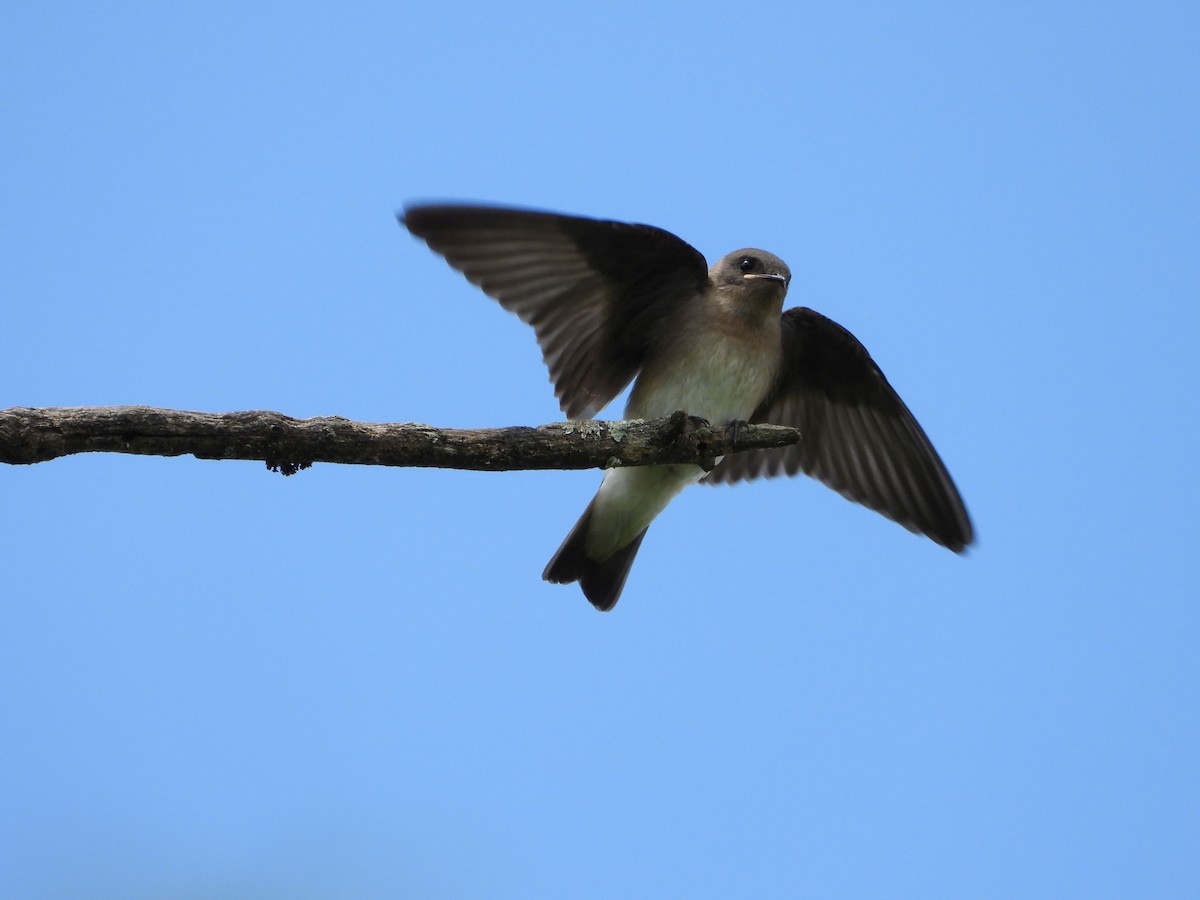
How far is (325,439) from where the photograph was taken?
11.7ft

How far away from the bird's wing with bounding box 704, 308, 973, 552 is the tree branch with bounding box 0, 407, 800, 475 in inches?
65.1

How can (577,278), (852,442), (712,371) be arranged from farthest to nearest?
1. (852,442)
2. (577,278)
3. (712,371)

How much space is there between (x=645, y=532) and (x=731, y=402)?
2.64ft

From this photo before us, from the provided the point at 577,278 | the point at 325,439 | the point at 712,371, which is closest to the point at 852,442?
the point at 712,371

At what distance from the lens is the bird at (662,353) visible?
17.0 feet

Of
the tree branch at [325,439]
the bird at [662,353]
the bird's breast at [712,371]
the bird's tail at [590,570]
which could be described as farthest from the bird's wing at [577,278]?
the tree branch at [325,439]

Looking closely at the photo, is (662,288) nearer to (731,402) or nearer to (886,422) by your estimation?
(731,402)

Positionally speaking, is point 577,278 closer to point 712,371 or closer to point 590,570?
point 712,371

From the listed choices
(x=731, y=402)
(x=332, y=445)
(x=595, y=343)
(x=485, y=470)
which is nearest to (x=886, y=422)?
(x=731, y=402)

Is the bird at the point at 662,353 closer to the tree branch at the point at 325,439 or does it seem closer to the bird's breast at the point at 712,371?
the bird's breast at the point at 712,371

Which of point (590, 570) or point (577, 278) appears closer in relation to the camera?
point (577, 278)

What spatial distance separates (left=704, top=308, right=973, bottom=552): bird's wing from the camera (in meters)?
5.75

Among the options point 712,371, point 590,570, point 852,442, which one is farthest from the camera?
point 852,442

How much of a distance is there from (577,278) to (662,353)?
48 centimetres
